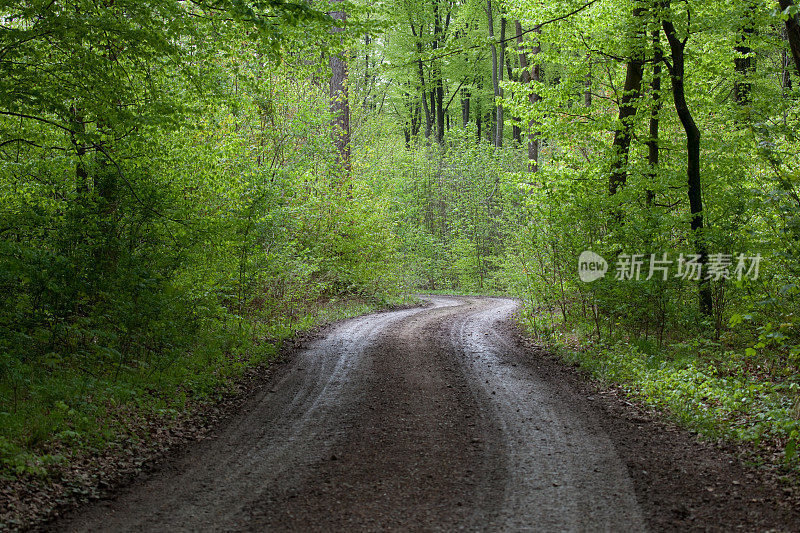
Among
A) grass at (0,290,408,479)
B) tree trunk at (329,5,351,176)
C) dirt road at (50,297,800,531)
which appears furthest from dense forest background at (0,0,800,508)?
tree trunk at (329,5,351,176)

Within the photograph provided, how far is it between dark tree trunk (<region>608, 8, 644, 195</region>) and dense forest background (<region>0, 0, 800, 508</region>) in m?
0.06

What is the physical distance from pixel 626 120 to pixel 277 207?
771 centimetres

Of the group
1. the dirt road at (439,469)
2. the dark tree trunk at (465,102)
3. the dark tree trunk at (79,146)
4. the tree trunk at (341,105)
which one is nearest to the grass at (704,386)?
the dirt road at (439,469)

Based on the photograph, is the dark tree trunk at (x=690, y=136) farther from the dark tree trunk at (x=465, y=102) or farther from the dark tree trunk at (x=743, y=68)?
the dark tree trunk at (x=465, y=102)

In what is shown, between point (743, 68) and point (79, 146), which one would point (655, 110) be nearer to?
point (743, 68)

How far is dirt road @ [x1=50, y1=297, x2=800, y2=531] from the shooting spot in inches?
172

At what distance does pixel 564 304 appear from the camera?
1230 cm

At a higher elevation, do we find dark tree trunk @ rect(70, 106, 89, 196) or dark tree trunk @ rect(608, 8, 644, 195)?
dark tree trunk @ rect(608, 8, 644, 195)

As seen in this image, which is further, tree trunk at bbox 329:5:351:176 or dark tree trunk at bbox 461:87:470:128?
dark tree trunk at bbox 461:87:470:128

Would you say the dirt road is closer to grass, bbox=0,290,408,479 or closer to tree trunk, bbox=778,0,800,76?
grass, bbox=0,290,408,479

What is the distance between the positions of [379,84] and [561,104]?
25822 mm

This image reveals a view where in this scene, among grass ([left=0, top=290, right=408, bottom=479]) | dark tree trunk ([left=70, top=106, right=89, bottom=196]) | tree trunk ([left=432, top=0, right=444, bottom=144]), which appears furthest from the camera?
tree trunk ([left=432, top=0, right=444, bottom=144])

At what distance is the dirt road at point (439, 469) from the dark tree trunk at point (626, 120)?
5.18 m

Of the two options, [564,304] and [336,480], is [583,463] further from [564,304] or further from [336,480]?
[564,304]
